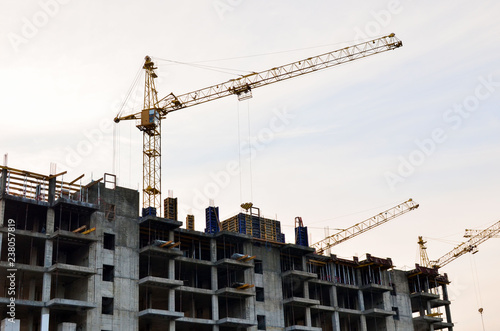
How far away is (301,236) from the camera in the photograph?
10700 centimetres

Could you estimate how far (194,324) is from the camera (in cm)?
9000

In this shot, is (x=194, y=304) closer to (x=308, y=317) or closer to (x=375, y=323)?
(x=308, y=317)

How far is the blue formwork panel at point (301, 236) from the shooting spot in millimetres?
106438

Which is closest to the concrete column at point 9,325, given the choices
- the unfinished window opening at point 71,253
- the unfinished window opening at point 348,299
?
the unfinished window opening at point 71,253

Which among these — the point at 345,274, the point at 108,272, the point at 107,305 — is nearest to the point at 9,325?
the point at 107,305

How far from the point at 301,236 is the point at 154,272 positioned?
89.8 feet

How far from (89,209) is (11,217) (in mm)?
9468

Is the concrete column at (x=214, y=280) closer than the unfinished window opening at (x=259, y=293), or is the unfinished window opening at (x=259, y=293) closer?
the concrete column at (x=214, y=280)

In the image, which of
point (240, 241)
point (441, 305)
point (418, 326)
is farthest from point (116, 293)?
point (441, 305)

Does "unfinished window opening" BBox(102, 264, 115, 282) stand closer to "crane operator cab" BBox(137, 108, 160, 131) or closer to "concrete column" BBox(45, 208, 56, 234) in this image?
"concrete column" BBox(45, 208, 56, 234)

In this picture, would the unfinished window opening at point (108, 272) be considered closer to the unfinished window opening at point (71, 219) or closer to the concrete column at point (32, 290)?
the unfinished window opening at point (71, 219)

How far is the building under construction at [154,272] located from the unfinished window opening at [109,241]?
127 mm

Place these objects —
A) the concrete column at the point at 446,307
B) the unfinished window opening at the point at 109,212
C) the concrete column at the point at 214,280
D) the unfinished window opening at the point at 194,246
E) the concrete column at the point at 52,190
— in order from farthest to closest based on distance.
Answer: the concrete column at the point at 446,307, the unfinished window opening at the point at 194,246, the concrete column at the point at 214,280, the unfinished window opening at the point at 109,212, the concrete column at the point at 52,190

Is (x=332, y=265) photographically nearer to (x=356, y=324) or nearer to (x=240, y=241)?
(x=356, y=324)
